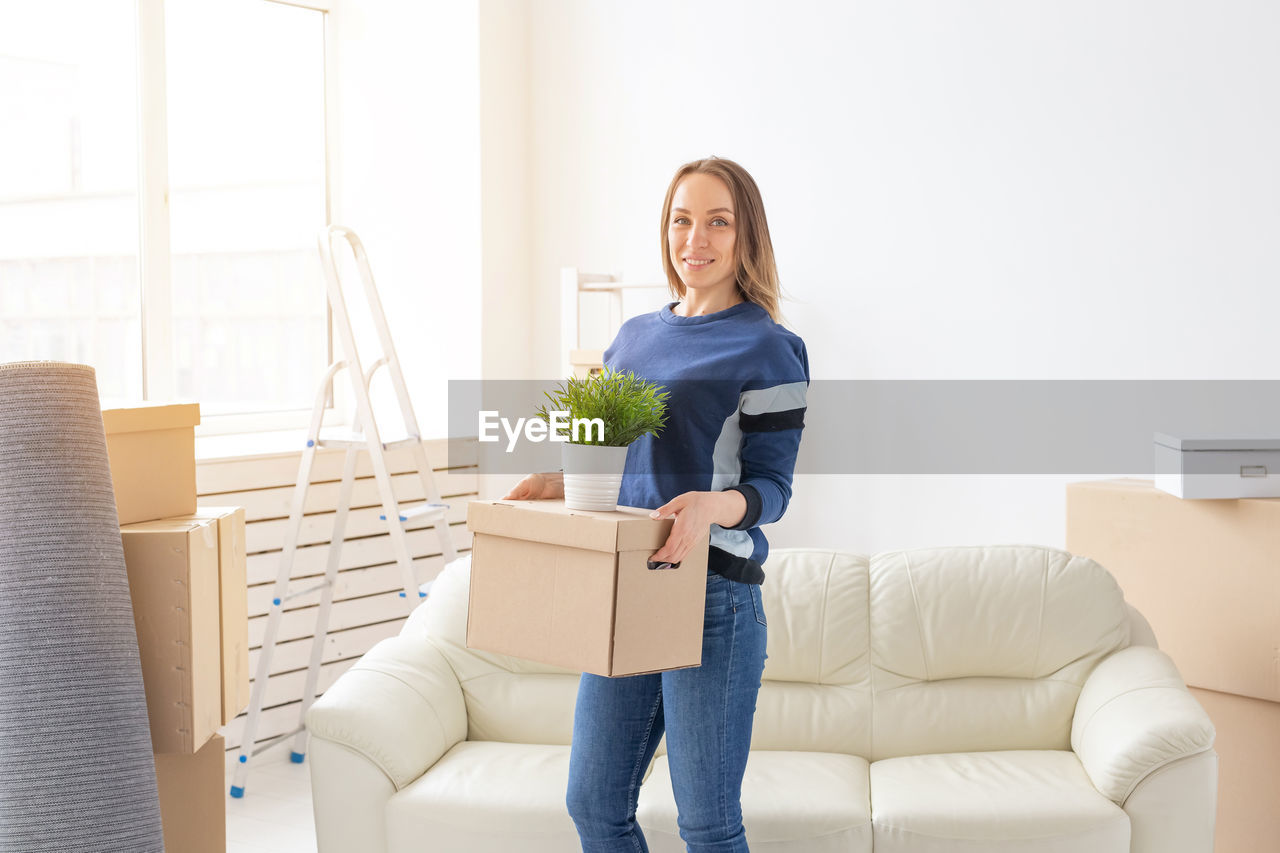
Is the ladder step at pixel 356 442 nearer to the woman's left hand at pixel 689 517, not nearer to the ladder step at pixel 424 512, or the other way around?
the ladder step at pixel 424 512

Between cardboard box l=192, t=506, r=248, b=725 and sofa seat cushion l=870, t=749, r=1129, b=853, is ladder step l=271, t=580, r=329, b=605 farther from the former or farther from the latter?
sofa seat cushion l=870, t=749, r=1129, b=853

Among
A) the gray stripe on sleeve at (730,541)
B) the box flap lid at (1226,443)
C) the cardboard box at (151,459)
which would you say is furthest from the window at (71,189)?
the box flap lid at (1226,443)

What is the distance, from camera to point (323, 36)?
4258 mm

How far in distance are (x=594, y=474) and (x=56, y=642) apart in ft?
2.49

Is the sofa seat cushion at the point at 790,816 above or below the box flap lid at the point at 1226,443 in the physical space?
below

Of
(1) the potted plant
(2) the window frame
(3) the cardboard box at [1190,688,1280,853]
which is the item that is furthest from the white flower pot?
(2) the window frame

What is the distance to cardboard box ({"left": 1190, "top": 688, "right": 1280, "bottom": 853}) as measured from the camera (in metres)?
2.41

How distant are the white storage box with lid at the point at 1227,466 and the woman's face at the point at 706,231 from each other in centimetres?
133

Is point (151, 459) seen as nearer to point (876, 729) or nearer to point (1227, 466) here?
point (876, 729)

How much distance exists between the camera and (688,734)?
5.17ft

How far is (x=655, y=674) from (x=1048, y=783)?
1.04 meters

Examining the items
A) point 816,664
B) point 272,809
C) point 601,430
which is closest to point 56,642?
point 601,430

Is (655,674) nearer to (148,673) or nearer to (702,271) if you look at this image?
(702,271)

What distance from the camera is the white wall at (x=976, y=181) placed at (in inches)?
109
